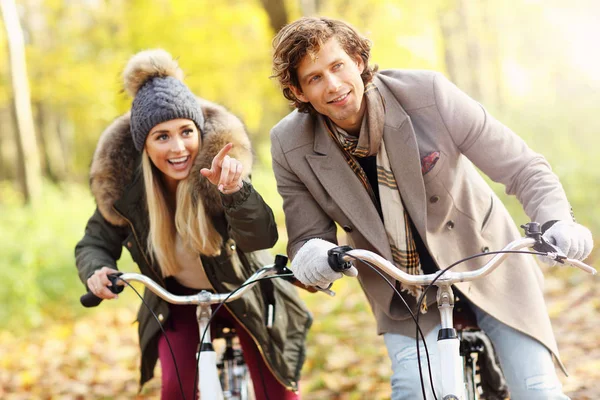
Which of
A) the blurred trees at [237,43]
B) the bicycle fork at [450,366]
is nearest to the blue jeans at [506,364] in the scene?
the bicycle fork at [450,366]

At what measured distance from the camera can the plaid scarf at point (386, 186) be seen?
326 centimetres

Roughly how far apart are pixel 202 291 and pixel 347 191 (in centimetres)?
80

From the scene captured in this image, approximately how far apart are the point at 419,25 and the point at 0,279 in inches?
275

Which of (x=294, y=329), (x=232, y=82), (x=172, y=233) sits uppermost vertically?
(x=232, y=82)

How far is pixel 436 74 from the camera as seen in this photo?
3.38 meters

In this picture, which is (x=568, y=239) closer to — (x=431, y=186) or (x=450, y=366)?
(x=450, y=366)

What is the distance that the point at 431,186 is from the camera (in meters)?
3.35

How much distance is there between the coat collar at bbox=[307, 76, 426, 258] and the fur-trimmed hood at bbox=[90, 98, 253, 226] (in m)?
0.43

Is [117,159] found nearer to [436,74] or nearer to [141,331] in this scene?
[141,331]

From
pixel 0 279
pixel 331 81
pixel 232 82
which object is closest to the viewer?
pixel 331 81

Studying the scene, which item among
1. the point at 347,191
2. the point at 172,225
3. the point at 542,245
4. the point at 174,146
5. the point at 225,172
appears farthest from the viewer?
the point at 172,225

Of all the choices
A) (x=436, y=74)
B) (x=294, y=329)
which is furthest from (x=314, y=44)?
(x=294, y=329)

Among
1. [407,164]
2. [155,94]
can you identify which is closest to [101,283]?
[155,94]

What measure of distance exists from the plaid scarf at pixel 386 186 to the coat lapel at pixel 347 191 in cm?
5
